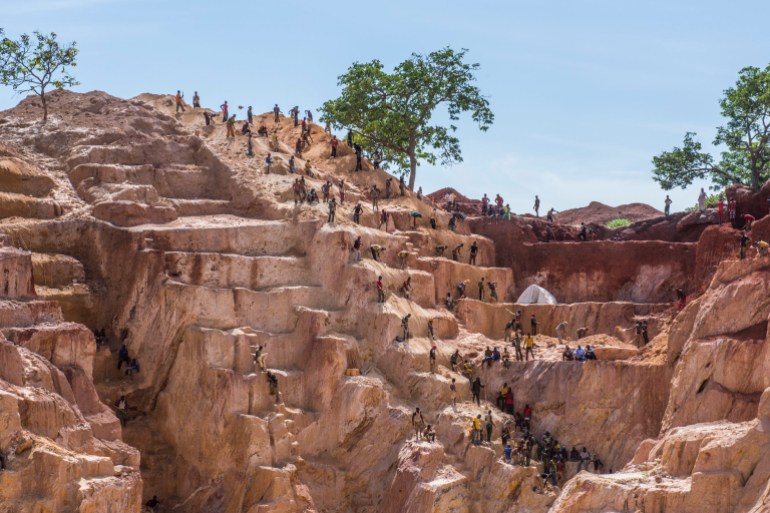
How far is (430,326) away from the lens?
7844 centimetres

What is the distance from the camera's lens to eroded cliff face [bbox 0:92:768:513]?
6431 cm

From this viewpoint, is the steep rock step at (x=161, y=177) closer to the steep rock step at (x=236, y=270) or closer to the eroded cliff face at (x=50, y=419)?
the steep rock step at (x=236, y=270)

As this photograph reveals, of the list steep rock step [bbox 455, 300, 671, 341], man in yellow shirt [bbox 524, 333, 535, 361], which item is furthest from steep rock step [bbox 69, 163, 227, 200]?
man in yellow shirt [bbox 524, 333, 535, 361]

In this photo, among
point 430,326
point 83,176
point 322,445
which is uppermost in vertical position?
point 83,176

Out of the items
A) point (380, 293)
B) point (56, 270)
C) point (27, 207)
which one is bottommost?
point (380, 293)

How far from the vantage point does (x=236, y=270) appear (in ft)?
255

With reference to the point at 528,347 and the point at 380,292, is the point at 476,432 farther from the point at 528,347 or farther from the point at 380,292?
the point at 380,292

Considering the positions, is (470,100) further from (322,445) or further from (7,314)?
(7,314)

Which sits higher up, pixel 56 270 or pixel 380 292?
pixel 56 270

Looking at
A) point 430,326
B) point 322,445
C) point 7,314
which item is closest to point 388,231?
point 430,326

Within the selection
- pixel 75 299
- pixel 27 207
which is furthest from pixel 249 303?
pixel 27 207

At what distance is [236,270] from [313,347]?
19.6 feet

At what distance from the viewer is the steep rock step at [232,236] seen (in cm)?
7862

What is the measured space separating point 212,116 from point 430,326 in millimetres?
23983
